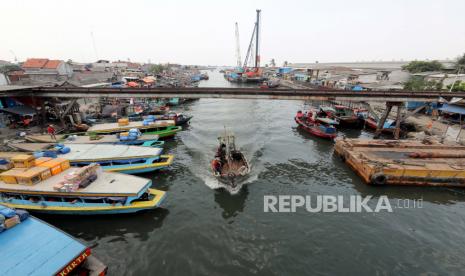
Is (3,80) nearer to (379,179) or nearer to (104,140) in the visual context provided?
(104,140)

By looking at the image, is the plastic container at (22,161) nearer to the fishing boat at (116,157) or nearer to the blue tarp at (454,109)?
the fishing boat at (116,157)

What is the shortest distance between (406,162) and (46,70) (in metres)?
113

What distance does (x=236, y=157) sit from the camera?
90.3 feet

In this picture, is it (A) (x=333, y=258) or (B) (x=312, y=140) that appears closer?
(A) (x=333, y=258)

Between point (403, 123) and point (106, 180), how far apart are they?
174 ft

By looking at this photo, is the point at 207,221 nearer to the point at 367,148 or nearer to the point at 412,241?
Answer: the point at 412,241

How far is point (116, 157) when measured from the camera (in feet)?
80.5

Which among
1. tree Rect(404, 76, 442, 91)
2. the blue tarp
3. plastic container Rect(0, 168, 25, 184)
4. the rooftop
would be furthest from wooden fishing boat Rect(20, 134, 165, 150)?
the rooftop

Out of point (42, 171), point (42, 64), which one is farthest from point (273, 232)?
point (42, 64)

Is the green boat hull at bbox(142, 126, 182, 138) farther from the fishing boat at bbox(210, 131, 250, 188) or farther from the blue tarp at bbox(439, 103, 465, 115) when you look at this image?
the blue tarp at bbox(439, 103, 465, 115)

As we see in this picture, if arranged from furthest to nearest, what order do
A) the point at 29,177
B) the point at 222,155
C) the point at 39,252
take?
the point at 222,155
the point at 29,177
the point at 39,252

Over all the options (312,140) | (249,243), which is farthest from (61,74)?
(249,243)

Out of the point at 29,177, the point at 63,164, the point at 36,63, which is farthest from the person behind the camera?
the point at 36,63

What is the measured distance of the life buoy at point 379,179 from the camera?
78.4ft
